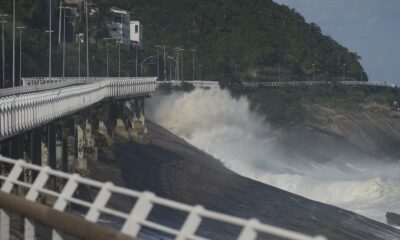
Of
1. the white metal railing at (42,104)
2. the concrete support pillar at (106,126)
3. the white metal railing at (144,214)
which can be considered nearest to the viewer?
the white metal railing at (144,214)

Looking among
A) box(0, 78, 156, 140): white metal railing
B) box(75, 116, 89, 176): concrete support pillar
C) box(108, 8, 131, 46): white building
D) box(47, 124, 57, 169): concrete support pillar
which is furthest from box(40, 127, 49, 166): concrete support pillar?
box(108, 8, 131, 46): white building

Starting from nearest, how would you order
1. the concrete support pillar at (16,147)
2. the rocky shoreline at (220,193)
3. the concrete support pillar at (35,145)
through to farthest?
the concrete support pillar at (16,147), the concrete support pillar at (35,145), the rocky shoreline at (220,193)

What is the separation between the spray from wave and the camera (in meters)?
64.9

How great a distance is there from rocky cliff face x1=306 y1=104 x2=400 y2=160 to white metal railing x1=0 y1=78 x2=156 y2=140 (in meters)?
83.2

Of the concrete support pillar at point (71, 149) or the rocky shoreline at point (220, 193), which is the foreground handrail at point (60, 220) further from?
the concrete support pillar at point (71, 149)

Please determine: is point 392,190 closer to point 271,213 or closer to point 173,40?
point 271,213

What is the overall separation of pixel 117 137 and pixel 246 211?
19729mm

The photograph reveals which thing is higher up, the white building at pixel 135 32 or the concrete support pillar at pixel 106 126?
the white building at pixel 135 32

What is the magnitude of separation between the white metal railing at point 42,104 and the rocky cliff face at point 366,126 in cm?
8323

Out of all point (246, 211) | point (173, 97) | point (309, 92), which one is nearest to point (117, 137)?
point (246, 211)

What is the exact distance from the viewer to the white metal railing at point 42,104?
25.1m

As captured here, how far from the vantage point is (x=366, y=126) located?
147000mm

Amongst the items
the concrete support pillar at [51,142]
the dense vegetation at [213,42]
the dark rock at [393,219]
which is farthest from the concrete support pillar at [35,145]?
the dense vegetation at [213,42]

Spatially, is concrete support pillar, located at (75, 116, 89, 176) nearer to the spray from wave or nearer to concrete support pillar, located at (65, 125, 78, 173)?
concrete support pillar, located at (65, 125, 78, 173)
